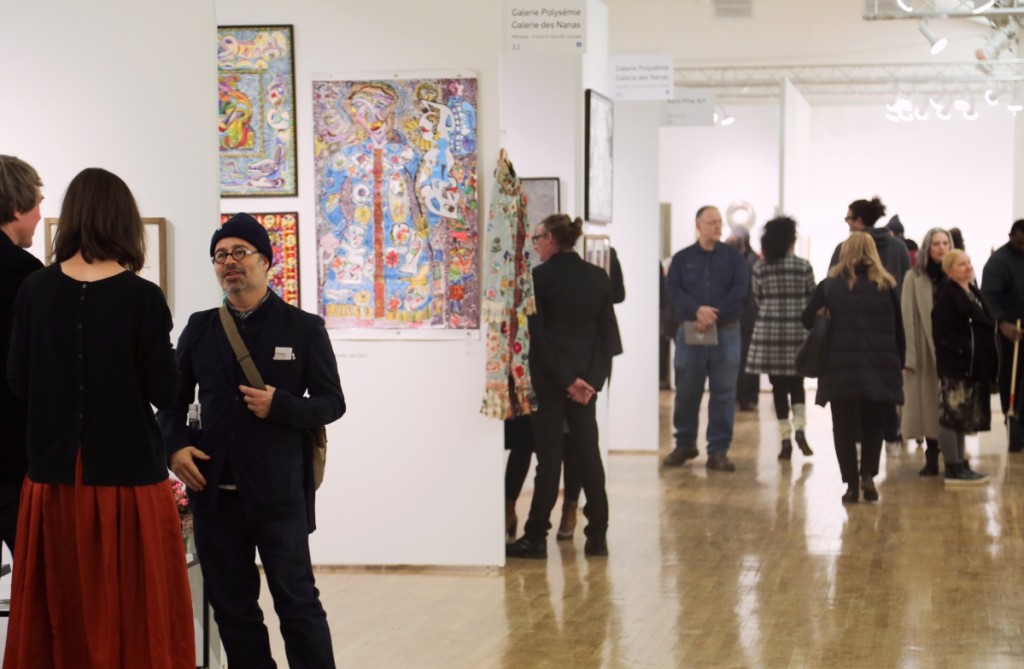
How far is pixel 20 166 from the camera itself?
12.8ft

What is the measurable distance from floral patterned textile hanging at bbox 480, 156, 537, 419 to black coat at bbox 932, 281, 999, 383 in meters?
3.54

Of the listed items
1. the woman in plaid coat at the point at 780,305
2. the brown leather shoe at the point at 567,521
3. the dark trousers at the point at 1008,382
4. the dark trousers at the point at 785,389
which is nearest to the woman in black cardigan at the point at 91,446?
the brown leather shoe at the point at 567,521

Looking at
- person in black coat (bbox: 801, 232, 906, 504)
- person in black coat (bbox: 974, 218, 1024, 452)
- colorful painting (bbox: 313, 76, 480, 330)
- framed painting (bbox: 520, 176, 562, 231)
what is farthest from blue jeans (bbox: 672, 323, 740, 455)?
colorful painting (bbox: 313, 76, 480, 330)

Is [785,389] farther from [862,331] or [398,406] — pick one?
[398,406]

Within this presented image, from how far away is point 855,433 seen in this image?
29.4 feet

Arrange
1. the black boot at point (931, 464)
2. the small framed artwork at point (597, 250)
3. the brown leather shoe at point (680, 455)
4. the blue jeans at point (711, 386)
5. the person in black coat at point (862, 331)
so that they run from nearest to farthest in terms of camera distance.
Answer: the person in black coat at point (862, 331)
the small framed artwork at point (597, 250)
the black boot at point (931, 464)
the blue jeans at point (711, 386)
the brown leather shoe at point (680, 455)

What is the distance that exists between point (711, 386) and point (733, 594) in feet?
13.9

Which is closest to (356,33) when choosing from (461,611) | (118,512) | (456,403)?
(456,403)

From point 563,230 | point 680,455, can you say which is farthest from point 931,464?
point 563,230

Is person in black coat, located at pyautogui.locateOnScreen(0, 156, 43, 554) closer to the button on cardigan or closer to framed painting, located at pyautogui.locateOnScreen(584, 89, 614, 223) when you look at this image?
the button on cardigan

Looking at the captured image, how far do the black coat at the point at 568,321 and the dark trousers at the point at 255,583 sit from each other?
2941 millimetres

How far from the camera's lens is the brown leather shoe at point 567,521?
7.87 meters

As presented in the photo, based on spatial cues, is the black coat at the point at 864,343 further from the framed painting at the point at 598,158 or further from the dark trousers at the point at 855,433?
the framed painting at the point at 598,158

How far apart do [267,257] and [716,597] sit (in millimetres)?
3034
